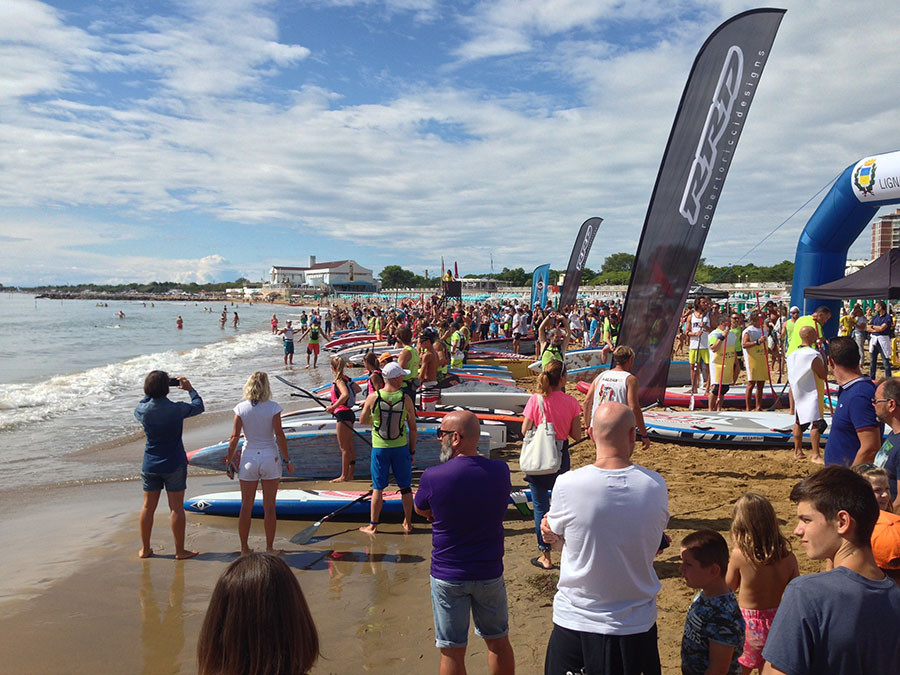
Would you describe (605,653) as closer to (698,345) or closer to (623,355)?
(623,355)

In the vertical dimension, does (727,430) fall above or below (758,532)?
below

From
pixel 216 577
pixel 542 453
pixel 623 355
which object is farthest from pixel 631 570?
pixel 216 577

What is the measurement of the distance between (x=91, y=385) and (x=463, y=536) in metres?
17.8

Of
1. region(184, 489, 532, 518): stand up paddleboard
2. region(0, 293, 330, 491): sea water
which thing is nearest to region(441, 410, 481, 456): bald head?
region(184, 489, 532, 518): stand up paddleboard

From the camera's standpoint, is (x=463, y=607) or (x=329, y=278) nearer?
(x=463, y=607)

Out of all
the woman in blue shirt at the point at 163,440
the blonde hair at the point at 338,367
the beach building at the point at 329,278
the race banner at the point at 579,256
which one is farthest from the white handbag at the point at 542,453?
the beach building at the point at 329,278

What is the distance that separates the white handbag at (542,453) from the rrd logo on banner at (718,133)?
167 inches

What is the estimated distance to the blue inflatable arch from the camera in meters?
9.68

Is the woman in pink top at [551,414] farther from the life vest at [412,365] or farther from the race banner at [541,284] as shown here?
the race banner at [541,284]

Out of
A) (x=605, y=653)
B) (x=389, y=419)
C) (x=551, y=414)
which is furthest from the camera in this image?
(x=389, y=419)

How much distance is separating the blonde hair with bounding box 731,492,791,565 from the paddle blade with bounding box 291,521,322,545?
13.4ft

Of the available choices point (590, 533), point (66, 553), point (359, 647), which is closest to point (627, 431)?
point (590, 533)

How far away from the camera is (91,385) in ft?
56.5

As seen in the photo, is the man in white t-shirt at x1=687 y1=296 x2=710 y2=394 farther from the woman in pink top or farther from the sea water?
the sea water
